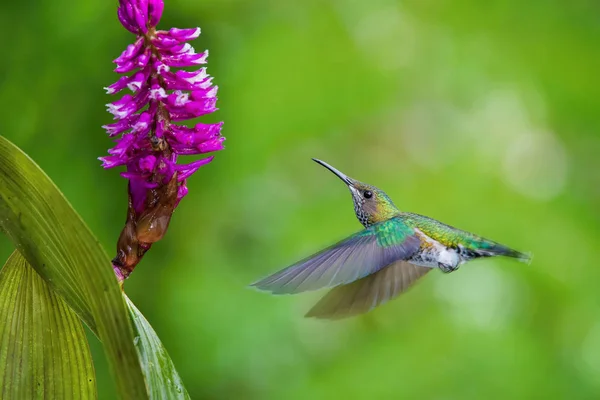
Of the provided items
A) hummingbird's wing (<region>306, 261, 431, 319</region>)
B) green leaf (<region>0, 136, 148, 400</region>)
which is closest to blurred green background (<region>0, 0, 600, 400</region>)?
hummingbird's wing (<region>306, 261, 431, 319</region>)

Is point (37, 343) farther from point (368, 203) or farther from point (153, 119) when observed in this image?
point (368, 203)

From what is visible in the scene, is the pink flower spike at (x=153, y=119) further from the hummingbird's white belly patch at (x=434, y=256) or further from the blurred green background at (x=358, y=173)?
the blurred green background at (x=358, y=173)

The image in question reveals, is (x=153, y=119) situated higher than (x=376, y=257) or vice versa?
(x=153, y=119)

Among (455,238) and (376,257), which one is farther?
(455,238)

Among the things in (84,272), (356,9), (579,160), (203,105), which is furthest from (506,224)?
(84,272)

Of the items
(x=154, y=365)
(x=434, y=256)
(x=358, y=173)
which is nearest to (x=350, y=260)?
(x=434, y=256)

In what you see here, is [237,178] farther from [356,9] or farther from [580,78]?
[580,78]

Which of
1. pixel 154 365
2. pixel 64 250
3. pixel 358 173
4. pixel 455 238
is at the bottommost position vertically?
pixel 154 365
